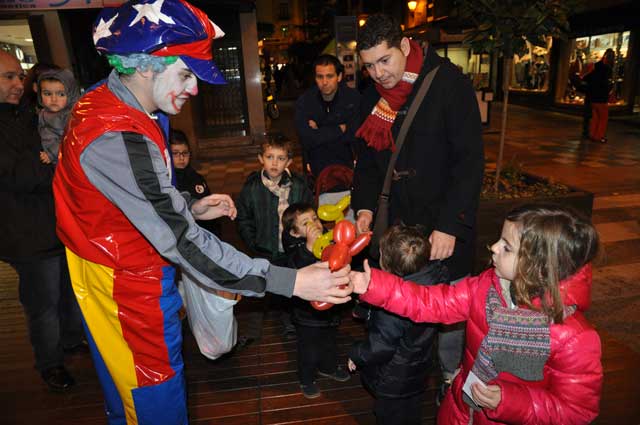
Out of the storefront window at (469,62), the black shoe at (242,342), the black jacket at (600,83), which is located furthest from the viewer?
the storefront window at (469,62)

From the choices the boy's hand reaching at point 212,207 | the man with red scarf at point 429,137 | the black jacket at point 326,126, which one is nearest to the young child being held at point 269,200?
the black jacket at point 326,126

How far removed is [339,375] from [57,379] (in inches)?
75.5

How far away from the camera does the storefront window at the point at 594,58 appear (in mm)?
14875

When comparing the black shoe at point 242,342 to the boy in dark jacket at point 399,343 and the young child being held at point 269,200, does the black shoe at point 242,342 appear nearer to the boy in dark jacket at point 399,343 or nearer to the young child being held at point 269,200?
the young child being held at point 269,200

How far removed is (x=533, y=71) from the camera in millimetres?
20188

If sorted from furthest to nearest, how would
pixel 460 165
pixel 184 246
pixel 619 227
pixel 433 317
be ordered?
1. pixel 619 227
2. pixel 460 165
3. pixel 433 317
4. pixel 184 246

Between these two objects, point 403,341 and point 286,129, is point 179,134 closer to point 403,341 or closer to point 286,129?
point 403,341

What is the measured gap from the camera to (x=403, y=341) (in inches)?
86.0

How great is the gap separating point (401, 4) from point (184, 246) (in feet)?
117

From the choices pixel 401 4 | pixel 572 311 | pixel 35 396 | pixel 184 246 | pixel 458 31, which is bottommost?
pixel 35 396

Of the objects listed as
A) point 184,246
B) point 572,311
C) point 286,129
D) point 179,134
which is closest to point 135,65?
point 184,246

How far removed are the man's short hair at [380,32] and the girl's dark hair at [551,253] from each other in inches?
46.8

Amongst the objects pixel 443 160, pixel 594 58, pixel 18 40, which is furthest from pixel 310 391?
pixel 594 58

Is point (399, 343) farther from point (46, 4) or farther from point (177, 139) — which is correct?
point (46, 4)
